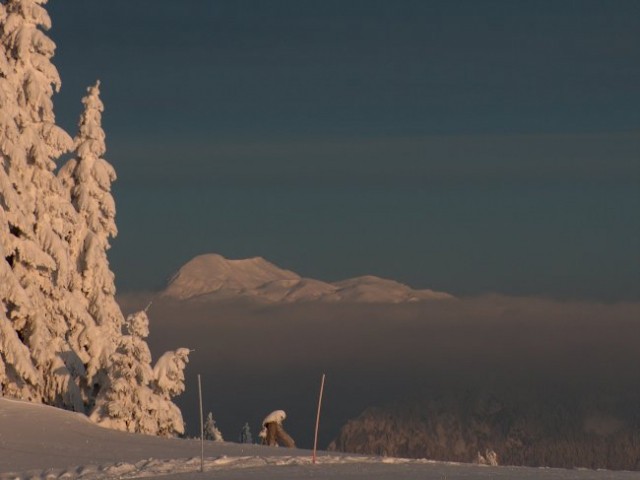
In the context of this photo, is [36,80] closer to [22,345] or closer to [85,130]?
[85,130]

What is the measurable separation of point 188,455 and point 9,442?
14.3ft

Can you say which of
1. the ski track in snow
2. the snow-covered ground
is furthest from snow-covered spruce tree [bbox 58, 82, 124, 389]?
the ski track in snow

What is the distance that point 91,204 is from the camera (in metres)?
52.0

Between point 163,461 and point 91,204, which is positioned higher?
point 91,204

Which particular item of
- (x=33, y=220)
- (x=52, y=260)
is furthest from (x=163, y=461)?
(x=33, y=220)

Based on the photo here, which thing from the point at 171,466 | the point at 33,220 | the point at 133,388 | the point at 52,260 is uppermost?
the point at 33,220

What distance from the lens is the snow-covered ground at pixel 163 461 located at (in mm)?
25969

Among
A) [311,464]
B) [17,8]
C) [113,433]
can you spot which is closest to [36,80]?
[17,8]

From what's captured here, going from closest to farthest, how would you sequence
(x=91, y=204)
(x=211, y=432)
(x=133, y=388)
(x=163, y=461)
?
(x=163, y=461), (x=133, y=388), (x=91, y=204), (x=211, y=432)

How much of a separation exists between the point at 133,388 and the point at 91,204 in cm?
1021

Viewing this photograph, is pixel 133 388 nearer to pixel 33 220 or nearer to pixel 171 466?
pixel 33 220

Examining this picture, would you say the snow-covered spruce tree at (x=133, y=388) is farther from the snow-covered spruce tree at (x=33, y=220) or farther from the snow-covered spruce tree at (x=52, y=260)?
the snow-covered spruce tree at (x=33, y=220)

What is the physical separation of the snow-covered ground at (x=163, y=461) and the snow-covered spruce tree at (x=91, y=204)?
16.6 metres

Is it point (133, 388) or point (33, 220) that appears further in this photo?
point (33, 220)
